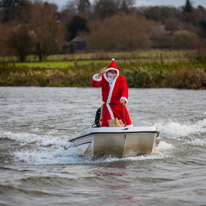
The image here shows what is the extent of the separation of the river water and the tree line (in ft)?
101

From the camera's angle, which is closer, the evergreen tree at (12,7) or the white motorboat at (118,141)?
the white motorboat at (118,141)

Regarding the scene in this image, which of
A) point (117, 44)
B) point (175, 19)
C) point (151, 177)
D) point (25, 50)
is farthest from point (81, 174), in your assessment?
point (175, 19)

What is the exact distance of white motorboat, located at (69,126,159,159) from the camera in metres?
8.47

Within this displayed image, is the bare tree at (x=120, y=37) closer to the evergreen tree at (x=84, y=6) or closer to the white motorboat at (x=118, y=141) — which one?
the white motorboat at (x=118, y=141)

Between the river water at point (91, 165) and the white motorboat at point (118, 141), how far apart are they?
159 mm

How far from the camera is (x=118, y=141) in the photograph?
8.58 meters

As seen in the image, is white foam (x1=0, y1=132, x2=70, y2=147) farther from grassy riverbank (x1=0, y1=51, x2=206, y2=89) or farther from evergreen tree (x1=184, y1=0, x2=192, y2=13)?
evergreen tree (x1=184, y1=0, x2=192, y2=13)

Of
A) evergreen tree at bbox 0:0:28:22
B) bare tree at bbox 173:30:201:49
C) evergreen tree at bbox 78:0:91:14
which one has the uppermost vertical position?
evergreen tree at bbox 78:0:91:14

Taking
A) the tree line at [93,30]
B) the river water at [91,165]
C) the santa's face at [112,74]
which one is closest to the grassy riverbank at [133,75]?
the river water at [91,165]

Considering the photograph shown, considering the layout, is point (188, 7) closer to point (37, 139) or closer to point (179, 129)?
point (179, 129)

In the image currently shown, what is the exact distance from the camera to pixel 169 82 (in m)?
25.8

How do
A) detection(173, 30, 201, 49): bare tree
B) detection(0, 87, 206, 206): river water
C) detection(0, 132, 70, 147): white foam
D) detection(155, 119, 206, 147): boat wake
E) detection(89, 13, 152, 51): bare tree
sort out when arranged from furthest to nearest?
detection(173, 30, 201, 49): bare tree < detection(89, 13, 152, 51): bare tree < detection(155, 119, 206, 147): boat wake < detection(0, 132, 70, 147): white foam < detection(0, 87, 206, 206): river water

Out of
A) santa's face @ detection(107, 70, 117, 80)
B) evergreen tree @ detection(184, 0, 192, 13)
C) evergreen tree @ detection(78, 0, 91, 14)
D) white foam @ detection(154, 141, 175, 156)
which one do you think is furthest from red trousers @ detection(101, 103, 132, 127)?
evergreen tree @ detection(78, 0, 91, 14)

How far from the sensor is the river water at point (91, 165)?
6.52 m
